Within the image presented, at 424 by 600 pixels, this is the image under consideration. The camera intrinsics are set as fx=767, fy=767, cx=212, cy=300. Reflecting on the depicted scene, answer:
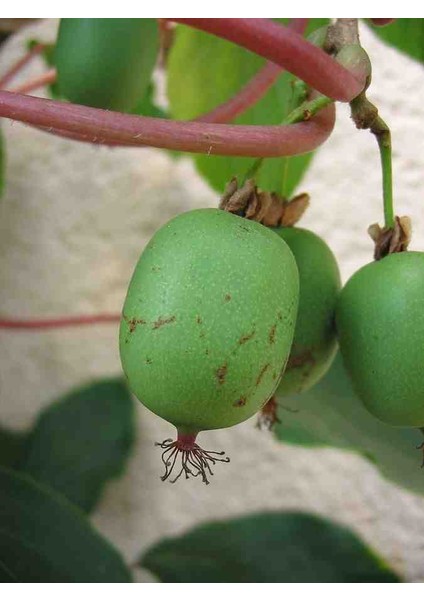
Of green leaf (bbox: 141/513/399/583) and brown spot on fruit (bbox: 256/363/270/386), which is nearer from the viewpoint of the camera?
brown spot on fruit (bbox: 256/363/270/386)

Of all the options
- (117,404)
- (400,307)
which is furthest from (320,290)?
(117,404)

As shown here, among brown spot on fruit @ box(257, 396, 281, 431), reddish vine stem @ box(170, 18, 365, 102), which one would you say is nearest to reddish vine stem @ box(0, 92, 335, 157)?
reddish vine stem @ box(170, 18, 365, 102)

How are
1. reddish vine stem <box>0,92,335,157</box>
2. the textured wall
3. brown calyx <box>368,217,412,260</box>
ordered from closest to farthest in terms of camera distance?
reddish vine stem <box>0,92,335,157</box> → brown calyx <box>368,217,412,260</box> → the textured wall

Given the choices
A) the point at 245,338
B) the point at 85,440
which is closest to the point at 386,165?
the point at 245,338

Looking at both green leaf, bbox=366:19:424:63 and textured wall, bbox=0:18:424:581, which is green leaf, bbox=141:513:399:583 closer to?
textured wall, bbox=0:18:424:581

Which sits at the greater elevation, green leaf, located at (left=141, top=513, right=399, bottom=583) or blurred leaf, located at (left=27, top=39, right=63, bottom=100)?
blurred leaf, located at (left=27, top=39, right=63, bottom=100)

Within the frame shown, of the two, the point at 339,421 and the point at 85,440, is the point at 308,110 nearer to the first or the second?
the point at 339,421

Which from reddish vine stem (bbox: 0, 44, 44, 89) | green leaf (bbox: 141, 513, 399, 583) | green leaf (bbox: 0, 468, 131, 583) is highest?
reddish vine stem (bbox: 0, 44, 44, 89)

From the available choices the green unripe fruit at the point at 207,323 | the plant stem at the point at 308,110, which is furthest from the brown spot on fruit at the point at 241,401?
the plant stem at the point at 308,110
